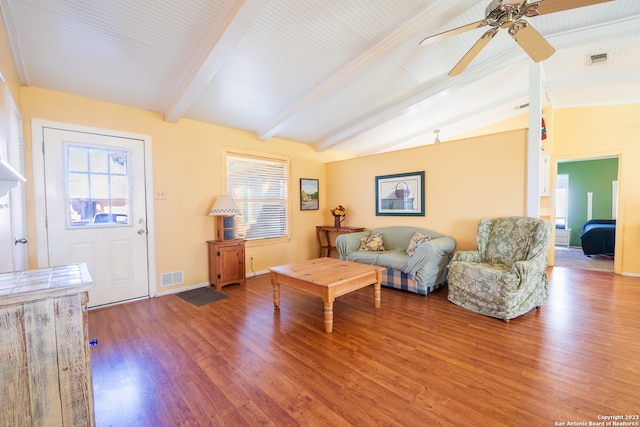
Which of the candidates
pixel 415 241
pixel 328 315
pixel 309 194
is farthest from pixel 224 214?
pixel 415 241

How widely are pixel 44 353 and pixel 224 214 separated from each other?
275cm

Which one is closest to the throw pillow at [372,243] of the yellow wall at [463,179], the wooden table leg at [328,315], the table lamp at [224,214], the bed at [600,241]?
the yellow wall at [463,179]

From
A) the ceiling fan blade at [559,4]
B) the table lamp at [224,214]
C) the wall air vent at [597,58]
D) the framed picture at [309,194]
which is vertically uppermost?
the wall air vent at [597,58]

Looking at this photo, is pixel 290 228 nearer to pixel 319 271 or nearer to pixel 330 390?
pixel 319 271

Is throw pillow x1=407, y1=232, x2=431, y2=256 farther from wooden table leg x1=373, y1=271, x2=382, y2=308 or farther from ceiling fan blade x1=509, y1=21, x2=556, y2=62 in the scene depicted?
ceiling fan blade x1=509, y1=21, x2=556, y2=62

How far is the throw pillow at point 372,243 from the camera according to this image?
13.7ft

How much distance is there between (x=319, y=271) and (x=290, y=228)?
2271 mm

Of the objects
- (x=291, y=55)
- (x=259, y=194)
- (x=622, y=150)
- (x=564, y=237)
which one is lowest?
(x=564, y=237)

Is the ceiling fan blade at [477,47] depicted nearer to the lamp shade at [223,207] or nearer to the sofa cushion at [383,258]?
the sofa cushion at [383,258]

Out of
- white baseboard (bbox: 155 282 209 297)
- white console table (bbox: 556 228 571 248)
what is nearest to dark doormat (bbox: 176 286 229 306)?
white baseboard (bbox: 155 282 209 297)

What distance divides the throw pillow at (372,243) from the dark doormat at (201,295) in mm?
2166

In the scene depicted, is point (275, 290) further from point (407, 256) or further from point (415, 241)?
point (415, 241)

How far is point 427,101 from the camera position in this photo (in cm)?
405

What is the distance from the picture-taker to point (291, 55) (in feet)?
9.07
